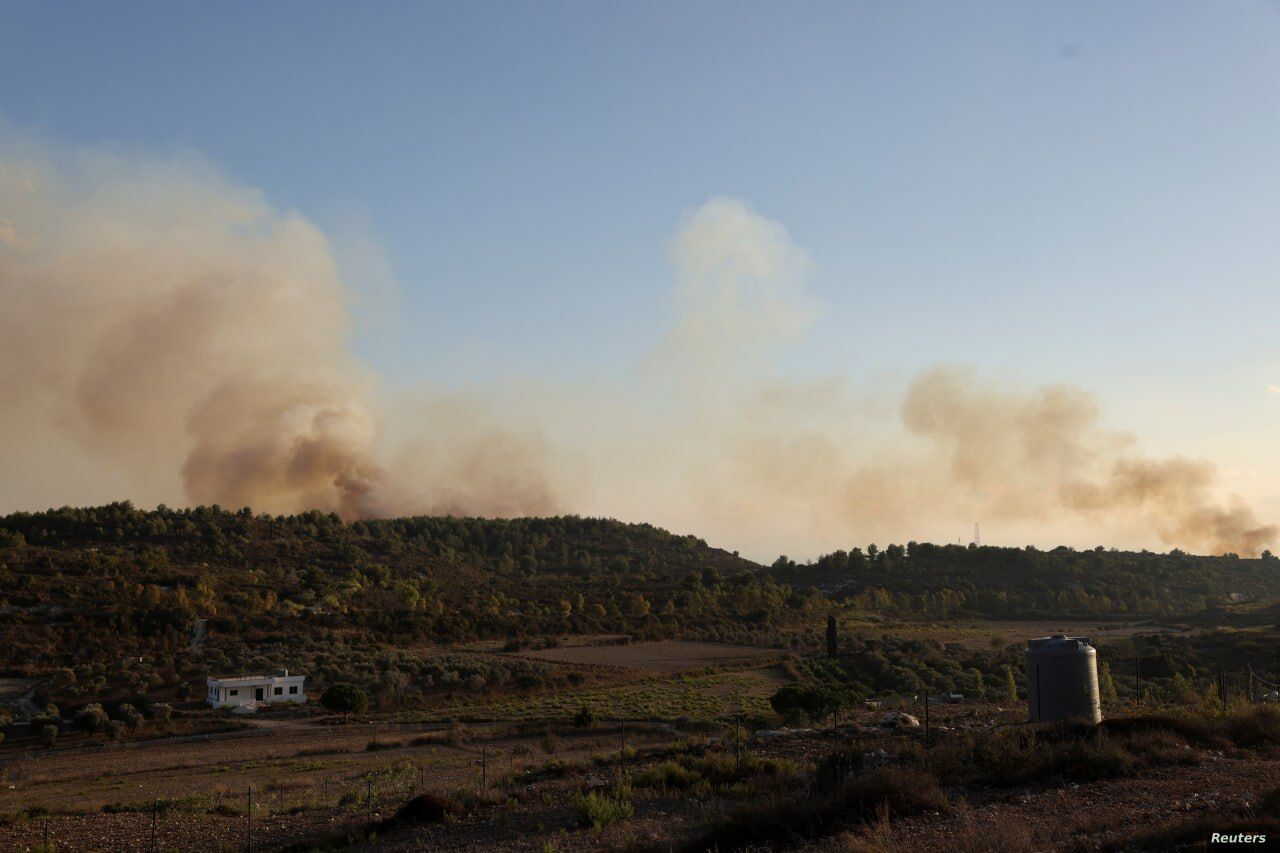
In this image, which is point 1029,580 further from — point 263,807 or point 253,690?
point 263,807

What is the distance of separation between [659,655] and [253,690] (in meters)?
33.6

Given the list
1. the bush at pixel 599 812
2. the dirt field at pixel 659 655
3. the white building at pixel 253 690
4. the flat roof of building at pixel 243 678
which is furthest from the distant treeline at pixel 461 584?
the bush at pixel 599 812

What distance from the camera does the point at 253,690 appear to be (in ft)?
167

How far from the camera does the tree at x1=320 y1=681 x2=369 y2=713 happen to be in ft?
157

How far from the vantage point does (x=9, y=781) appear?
31.4m

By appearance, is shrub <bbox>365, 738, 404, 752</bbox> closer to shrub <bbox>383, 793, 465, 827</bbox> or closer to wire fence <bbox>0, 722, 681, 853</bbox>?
wire fence <bbox>0, 722, 681, 853</bbox>

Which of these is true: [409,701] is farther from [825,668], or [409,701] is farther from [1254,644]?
[1254,644]

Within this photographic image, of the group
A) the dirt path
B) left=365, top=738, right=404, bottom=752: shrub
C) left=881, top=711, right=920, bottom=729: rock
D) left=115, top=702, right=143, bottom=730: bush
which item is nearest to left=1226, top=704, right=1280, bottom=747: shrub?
the dirt path

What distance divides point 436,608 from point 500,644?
13750mm

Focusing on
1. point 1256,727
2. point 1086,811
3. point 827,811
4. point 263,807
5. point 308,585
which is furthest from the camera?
point 308,585

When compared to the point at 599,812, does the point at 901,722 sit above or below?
below

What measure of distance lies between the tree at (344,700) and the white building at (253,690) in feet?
16.2

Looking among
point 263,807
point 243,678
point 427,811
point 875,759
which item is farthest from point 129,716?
point 875,759

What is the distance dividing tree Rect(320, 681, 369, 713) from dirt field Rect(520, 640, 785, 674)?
67.4 ft
